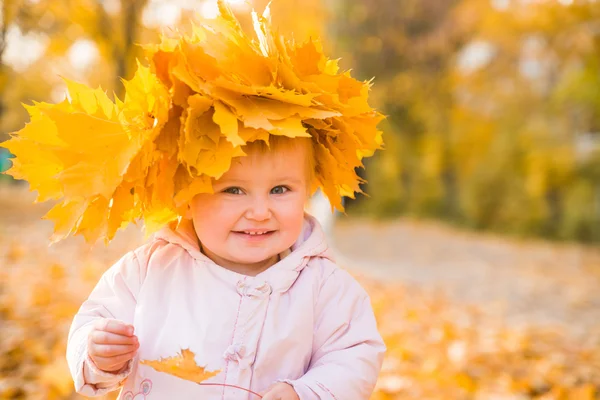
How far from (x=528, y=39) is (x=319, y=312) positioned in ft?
40.9

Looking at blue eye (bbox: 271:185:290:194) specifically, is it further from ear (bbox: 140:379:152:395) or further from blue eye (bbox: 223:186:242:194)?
ear (bbox: 140:379:152:395)

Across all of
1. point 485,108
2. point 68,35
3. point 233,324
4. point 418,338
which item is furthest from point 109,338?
point 485,108

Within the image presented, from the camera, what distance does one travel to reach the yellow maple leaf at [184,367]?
155 cm

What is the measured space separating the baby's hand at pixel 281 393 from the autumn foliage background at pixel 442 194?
0.64 m

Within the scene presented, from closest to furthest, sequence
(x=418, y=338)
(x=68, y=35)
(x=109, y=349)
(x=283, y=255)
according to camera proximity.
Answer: (x=109, y=349)
(x=283, y=255)
(x=418, y=338)
(x=68, y=35)

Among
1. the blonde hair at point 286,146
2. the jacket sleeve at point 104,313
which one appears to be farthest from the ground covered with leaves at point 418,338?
the blonde hair at point 286,146

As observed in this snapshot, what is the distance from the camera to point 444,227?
12.0 metres

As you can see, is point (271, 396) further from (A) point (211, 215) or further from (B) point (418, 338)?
(B) point (418, 338)

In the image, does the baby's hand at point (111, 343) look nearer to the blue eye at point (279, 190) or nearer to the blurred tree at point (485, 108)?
the blue eye at point (279, 190)

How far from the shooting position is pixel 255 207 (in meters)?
1.59

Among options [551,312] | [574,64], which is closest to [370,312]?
[551,312]

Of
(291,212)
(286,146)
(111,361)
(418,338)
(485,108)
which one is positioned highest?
(485,108)

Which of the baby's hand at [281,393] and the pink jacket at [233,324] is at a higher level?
the pink jacket at [233,324]

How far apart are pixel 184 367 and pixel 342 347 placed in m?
0.44
